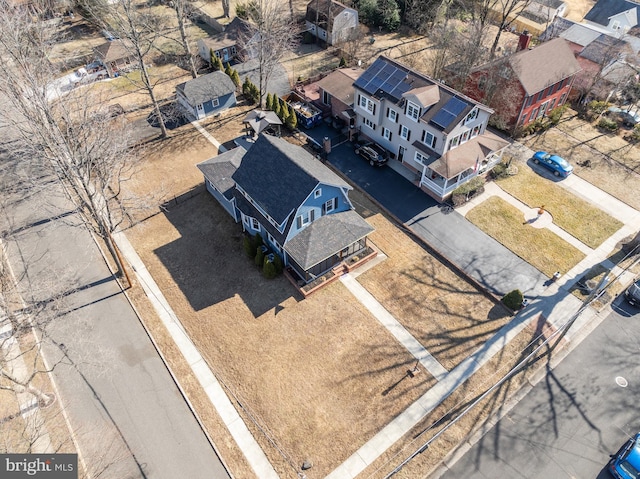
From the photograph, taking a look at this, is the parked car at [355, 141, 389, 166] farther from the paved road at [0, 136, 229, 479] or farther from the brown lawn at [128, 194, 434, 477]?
the paved road at [0, 136, 229, 479]

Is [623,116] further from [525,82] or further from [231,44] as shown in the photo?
[231,44]

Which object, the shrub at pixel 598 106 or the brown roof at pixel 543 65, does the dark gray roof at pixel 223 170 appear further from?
the shrub at pixel 598 106

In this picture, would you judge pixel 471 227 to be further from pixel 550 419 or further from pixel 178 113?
pixel 178 113

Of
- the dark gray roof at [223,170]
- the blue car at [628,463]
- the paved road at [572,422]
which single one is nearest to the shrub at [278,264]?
the dark gray roof at [223,170]

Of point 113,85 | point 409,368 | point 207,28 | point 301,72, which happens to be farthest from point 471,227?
point 207,28

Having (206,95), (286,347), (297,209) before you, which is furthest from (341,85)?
(286,347)

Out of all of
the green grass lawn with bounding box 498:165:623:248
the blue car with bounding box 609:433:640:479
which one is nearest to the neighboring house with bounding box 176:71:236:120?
the green grass lawn with bounding box 498:165:623:248
